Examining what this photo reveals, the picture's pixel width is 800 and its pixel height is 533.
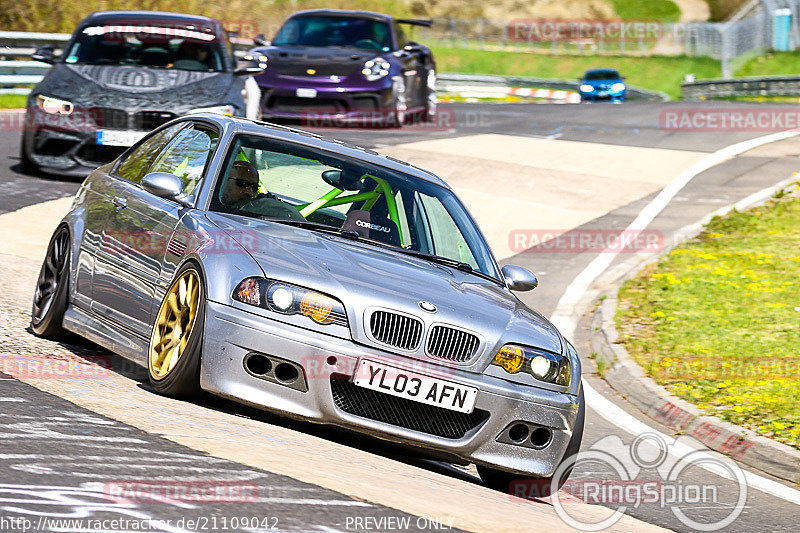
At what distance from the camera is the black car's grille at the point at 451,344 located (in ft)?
19.3

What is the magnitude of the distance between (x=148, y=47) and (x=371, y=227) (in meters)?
8.03

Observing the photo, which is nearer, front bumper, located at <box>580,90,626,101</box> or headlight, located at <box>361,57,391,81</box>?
headlight, located at <box>361,57,391,81</box>

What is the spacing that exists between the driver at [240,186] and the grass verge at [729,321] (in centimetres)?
353

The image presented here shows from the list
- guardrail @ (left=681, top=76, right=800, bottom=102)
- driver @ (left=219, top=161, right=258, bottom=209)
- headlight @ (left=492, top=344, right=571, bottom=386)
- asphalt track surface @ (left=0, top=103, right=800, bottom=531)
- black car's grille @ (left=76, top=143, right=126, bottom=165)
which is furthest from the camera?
guardrail @ (left=681, top=76, right=800, bottom=102)

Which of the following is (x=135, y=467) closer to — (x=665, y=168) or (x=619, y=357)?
(x=619, y=357)

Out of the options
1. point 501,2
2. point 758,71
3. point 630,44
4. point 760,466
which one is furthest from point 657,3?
point 760,466

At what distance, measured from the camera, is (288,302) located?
5824 mm

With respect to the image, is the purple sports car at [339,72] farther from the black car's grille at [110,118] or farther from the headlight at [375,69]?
the black car's grille at [110,118]

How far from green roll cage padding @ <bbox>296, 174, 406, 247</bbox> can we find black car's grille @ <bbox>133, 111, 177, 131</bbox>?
6156mm

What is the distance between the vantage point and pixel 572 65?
2945 inches

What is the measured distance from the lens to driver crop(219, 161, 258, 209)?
6.86 metres

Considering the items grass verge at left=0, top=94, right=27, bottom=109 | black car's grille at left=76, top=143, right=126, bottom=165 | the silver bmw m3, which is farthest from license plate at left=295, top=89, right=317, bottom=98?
the silver bmw m3

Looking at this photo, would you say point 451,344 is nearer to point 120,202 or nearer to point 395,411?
point 395,411

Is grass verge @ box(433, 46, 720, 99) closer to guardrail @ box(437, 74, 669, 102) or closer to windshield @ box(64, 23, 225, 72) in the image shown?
guardrail @ box(437, 74, 669, 102)
